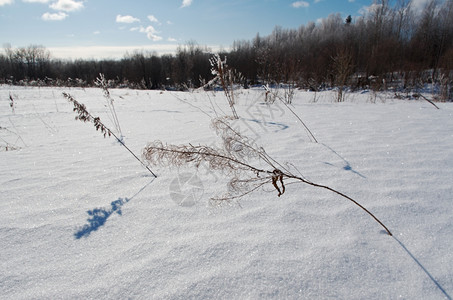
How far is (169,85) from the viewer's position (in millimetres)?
40688

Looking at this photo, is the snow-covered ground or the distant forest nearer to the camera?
the snow-covered ground

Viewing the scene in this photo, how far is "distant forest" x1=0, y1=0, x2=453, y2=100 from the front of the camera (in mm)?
14641

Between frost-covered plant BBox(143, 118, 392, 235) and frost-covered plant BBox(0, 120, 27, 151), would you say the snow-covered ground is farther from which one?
frost-covered plant BBox(0, 120, 27, 151)

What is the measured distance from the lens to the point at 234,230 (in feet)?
4.30

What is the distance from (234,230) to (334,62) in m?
14.2

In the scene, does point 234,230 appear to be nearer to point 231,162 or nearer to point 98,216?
point 231,162

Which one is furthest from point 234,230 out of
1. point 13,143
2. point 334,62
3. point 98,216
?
point 334,62

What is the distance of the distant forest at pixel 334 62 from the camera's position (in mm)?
14641

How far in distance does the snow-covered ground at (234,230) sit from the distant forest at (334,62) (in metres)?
3.93

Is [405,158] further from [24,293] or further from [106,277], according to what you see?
[24,293]

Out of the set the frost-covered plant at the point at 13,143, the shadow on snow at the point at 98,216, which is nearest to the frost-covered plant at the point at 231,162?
the shadow on snow at the point at 98,216

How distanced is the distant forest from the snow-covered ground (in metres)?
3.93

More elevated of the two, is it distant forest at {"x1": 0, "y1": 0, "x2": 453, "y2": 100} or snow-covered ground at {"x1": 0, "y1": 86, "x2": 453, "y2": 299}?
distant forest at {"x1": 0, "y1": 0, "x2": 453, "y2": 100}

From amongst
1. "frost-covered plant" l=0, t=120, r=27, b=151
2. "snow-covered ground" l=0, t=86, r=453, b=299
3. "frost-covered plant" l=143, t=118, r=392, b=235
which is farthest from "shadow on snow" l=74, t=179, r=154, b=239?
"frost-covered plant" l=0, t=120, r=27, b=151
